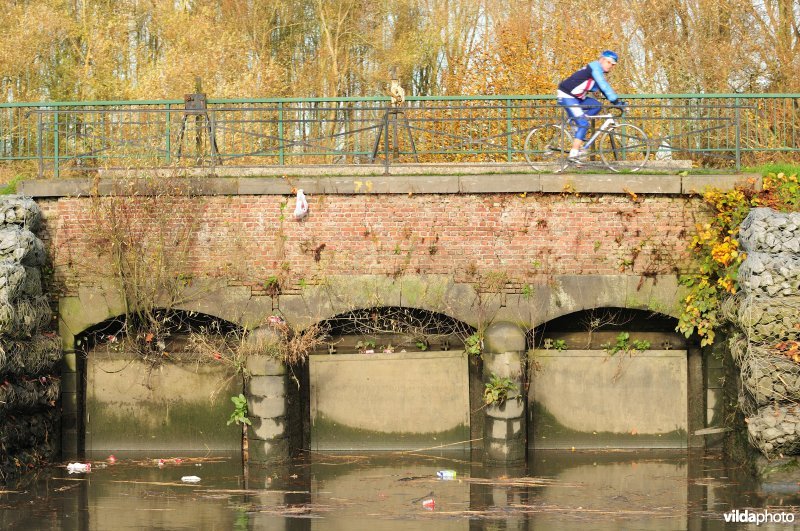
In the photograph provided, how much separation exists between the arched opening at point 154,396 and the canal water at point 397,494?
387mm

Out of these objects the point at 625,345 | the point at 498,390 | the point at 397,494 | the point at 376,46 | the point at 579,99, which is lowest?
the point at 397,494

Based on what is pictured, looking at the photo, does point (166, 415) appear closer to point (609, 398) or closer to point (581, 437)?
point (581, 437)

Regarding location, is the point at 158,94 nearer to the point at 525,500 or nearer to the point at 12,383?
the point at 12,383

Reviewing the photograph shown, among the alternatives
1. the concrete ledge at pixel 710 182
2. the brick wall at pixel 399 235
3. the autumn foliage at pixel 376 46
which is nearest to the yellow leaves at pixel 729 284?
the brick wall at pixel 399 235

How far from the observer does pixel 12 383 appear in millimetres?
14633

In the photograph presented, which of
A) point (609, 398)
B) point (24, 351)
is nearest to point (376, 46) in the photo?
point (609, 398)

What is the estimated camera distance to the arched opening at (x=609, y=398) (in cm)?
1650

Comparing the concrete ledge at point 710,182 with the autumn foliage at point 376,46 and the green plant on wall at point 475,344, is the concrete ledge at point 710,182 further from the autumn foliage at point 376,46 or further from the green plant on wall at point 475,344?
the autumn foliage at point 376,46

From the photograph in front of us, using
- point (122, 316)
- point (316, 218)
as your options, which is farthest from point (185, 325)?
point (316, 218)

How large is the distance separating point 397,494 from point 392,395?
2.84m

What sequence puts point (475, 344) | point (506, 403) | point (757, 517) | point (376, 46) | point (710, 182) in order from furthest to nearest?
point (376, 46) → point (475, 344) → point (710, 182) → point (506, 403) → point (757, 517)

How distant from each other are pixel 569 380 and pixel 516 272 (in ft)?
5.67

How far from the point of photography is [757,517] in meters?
12.6

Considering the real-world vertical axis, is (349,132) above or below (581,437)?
above
